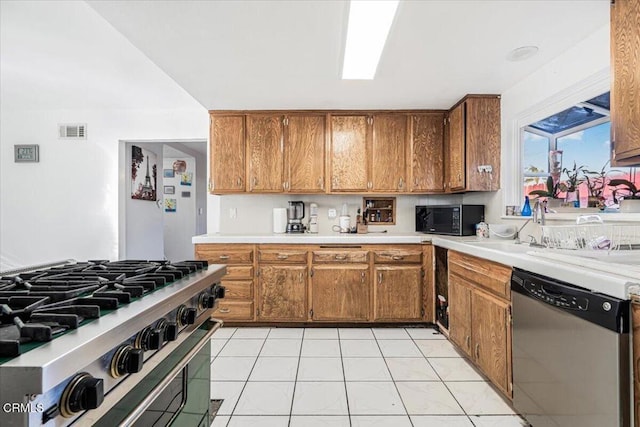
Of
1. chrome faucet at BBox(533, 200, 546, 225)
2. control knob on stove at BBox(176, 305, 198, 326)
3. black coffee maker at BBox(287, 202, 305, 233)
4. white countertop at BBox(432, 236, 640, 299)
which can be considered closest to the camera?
control knob on stove at BBox(176, 305, 198, 326)

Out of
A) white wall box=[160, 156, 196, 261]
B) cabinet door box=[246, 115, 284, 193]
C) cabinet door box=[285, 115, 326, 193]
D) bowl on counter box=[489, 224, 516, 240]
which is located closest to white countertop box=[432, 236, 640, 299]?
bowl on counter box=[489, 224, 516, 240]

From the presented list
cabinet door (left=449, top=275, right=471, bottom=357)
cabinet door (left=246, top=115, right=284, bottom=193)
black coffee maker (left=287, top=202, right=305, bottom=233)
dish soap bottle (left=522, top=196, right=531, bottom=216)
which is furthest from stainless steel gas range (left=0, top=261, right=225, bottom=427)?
dish soap bottle (left=522, top=196, right=531, bottom=216)

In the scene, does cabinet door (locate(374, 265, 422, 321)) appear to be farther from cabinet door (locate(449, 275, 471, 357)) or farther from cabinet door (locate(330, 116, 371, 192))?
cabinet door (locate(330, 116, 371, 192))

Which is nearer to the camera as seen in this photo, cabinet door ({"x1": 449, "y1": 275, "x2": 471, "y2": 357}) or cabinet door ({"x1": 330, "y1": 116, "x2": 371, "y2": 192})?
cabinet door ({"x1": 449, "y1": 275, "x2": 471, "y2": 357})

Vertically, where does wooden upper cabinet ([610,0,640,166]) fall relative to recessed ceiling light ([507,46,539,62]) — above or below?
below

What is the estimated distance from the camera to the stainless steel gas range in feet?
1.65

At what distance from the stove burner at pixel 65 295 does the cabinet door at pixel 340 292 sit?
2001 mm

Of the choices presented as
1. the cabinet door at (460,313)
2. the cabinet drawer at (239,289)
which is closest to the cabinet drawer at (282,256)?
the cabinet drawer at (239,289)

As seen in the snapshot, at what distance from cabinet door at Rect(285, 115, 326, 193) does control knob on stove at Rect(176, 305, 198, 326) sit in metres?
2.57

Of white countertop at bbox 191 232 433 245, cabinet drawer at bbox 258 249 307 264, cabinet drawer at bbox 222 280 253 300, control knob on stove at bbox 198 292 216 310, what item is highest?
white countertop at bbox 191 232 433 245

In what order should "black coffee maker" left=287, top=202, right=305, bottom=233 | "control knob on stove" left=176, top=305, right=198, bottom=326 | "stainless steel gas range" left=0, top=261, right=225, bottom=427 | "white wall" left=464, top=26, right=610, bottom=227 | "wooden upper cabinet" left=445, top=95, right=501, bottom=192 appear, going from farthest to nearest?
"black coffee maker" left=287, top=202, right=305, bottom=233 < "wooden upper cabinet" left=445, top=95, right=501, bottom=192 < "white wall" left=464, top=26, right=610, bottom=227 < "control knob on stove" left=176, top=305, right=198, bottom=326 < "stainless steel gas range" left=0, top=261, right=225, bottom=427

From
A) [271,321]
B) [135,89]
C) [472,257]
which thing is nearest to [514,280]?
[472,257]

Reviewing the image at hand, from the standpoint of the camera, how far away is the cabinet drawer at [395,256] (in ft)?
10.7

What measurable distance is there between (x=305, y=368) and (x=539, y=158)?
247cm
